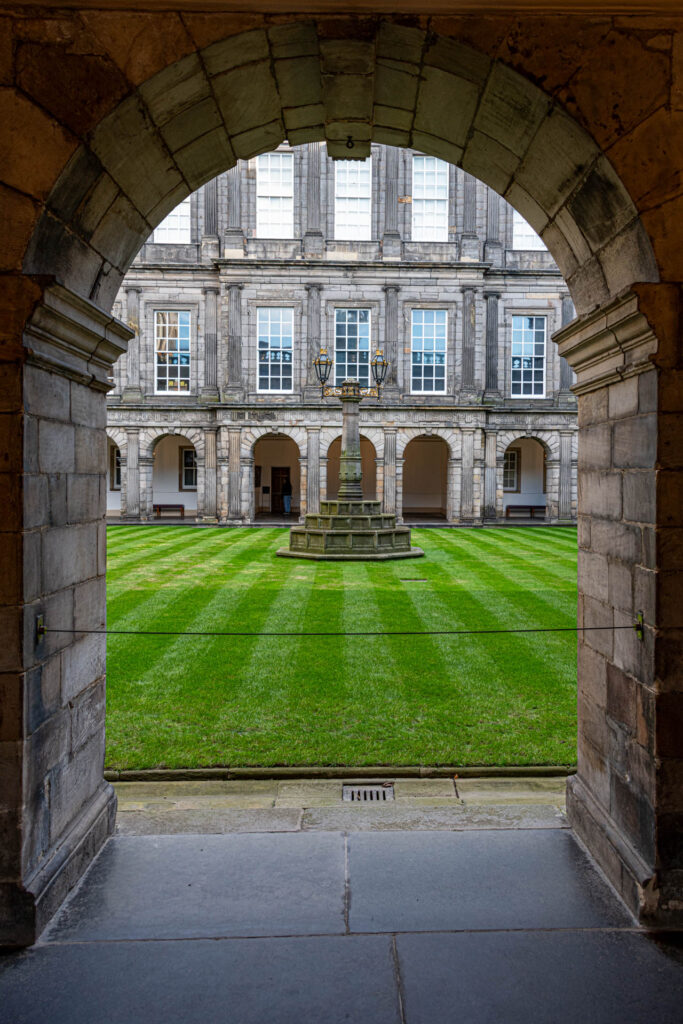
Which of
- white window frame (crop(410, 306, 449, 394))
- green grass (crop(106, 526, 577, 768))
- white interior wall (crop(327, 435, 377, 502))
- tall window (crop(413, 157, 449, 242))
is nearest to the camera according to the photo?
green grass (crop(106, 526, 577, 768))

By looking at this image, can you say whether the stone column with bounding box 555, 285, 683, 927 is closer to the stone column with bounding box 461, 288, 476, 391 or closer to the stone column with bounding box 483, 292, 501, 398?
the stone column with bounding box 461, 288, 476, 391

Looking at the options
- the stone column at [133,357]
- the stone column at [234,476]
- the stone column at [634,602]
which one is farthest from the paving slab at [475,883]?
the stone column at [133,357]

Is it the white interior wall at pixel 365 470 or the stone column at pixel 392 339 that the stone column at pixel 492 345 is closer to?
the stone column at pixel 392 339

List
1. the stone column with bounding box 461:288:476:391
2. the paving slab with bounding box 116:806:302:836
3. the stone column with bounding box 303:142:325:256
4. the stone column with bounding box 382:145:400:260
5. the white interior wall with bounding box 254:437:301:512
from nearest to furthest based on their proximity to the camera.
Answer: the paving slab with bounding box 116:806:302:836 < the stone column with bounding box 382:145:400:260 < the stone column with bounding box 303:142:325:256 < the stone column with bounding box 461:288:476:391 < the white interior wall with bounding box 254:437:301:512

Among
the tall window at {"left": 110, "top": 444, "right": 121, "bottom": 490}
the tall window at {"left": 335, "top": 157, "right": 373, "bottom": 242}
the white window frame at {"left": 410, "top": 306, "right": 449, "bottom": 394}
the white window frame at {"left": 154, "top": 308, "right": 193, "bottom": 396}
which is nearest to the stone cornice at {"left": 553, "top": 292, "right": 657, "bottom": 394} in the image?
the white window frame at {"left": 410, "top": 306, "right": 449, "bottom": 394}

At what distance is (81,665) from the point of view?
11.5 feet

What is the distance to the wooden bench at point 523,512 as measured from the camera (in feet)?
93.0

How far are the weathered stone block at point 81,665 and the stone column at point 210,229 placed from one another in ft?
76.3

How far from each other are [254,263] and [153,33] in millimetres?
22758

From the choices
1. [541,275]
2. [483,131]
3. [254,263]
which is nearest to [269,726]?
[483,131]

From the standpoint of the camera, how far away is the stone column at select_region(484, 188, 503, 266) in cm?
2523

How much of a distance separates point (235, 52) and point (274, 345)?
22542 mm

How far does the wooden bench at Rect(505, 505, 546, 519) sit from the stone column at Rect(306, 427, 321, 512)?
792 centimetres

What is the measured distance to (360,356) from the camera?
25.1 meters
